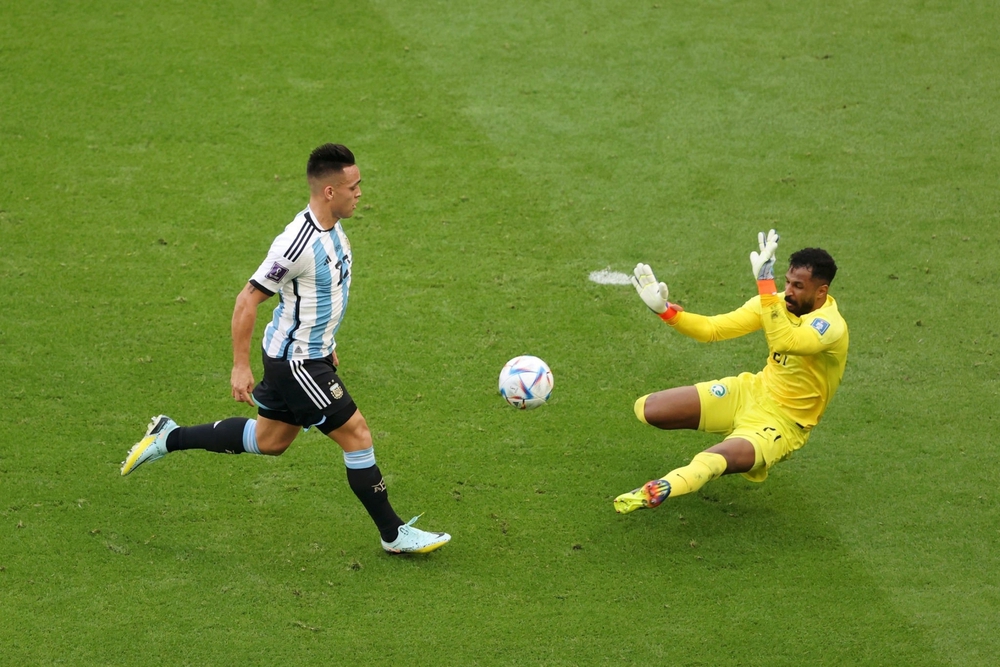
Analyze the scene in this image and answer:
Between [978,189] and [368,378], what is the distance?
5576mm

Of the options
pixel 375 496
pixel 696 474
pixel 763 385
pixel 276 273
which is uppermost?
pixel 276 273

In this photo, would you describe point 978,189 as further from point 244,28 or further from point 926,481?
point 244,28

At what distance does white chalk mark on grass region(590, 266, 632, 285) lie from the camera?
27.2 feet

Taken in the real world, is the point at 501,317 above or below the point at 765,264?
below

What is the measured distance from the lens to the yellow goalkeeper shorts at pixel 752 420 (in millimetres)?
6172

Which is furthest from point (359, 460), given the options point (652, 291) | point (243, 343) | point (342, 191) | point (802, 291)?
point (802, 291)

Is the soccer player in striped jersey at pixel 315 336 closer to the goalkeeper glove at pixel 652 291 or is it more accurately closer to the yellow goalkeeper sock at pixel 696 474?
the yellow goalkeeper sock at pixel 696 474

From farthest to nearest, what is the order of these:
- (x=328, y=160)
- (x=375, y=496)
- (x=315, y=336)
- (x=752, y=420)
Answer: (x=752, y=420), (x=375, y=496), (x=315, y=336), (x=328, y=160)

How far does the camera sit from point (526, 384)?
6.21m

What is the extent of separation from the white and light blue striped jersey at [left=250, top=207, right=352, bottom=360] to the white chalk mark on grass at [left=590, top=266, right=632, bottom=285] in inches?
117

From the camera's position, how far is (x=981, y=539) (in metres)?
6.06

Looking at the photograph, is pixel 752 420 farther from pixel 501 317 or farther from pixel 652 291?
pixel 501 317

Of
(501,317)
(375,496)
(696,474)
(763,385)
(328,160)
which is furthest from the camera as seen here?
(501,317)

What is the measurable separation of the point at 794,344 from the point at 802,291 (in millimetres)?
300
